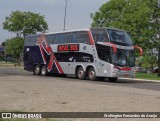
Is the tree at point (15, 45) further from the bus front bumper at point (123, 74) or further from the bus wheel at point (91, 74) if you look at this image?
the bus front bumper at point (123, 74)

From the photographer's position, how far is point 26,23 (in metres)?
71.6

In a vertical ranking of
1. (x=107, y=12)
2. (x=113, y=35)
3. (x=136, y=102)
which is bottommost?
(x=136, y=102)

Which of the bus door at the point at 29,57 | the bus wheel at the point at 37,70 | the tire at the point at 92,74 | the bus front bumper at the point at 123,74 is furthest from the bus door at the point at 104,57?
the bus door at the point at 29,57

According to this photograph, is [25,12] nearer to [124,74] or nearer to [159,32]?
[159,32]

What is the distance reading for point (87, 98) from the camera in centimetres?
1614

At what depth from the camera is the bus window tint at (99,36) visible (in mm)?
30977

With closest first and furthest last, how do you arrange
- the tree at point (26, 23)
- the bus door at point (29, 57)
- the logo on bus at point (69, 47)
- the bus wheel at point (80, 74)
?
the bus wheel at point (80, 74), the logo on bus at point (69, 47), the bus door at point (29, 57), the tree at point (26, 23)

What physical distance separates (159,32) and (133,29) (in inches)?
112

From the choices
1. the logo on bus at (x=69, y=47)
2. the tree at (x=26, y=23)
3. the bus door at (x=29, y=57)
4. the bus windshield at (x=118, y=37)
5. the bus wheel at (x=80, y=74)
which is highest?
the tree at (x=26, y=23)

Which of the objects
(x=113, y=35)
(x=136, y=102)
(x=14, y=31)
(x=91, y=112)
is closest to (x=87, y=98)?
(x=136, y=102)

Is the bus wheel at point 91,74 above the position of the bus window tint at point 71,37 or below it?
below

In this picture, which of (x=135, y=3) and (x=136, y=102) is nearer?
(x=136, y=102)

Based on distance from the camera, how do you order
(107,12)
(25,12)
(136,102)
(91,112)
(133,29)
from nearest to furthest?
(91,112) → (136,102) → (133,29) → (107,12) → (25,12)

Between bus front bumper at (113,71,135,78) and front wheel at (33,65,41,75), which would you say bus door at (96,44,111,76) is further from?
front wheel at (33,65,41,75)
